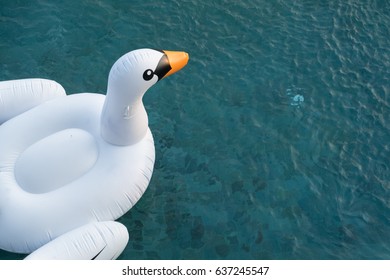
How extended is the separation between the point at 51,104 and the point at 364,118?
619 centimetres

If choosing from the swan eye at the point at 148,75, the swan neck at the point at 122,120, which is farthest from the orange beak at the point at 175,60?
the swan neck at the point at 122,120

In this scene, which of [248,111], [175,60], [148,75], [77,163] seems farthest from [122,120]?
[248,111]

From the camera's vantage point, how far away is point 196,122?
1016 cm

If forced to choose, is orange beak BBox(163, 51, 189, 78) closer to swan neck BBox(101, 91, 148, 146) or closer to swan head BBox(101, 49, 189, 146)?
swan head BBox(101, 49, 189, 146)

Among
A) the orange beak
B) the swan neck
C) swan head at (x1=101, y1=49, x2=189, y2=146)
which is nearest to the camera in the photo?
swan head at (x1=101, y1=49, x2=189, y2=146)

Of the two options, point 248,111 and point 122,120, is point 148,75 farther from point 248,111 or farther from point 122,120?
point 248,111

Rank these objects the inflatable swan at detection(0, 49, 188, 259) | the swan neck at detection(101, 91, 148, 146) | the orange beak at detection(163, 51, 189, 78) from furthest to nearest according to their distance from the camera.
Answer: the orange beak at detection(163, 51, 189, 78), the swan neck at detection(101, 91, 148, 146), the inflatable swan at detection(0, 49, 188, 259)

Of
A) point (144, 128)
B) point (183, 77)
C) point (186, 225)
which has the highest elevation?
point (144, 128)

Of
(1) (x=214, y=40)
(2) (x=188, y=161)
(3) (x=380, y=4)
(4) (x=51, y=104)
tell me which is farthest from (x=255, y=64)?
(4) (x=51, y=104)

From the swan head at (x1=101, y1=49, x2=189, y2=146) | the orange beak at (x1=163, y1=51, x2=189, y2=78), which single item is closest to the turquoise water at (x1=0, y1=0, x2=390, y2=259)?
the swan head at (x1=101, y1=49, x2=189, y2=146)

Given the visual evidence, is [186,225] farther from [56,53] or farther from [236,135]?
[56,53]

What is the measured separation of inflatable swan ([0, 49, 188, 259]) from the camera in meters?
7.44

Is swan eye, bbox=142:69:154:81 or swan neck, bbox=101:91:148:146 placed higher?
swan eye, bbox=142:69:154:81

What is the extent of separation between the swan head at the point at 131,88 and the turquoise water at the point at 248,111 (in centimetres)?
146
